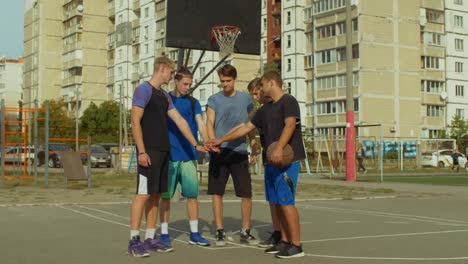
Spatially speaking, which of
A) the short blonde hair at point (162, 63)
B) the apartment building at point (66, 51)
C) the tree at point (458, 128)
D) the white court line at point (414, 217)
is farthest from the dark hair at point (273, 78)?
the apartment building at point (66, 51)

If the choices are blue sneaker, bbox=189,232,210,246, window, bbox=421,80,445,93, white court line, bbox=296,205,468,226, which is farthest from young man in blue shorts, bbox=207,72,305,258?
window, bbox=421,80,445,93

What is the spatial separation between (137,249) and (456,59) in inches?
2746

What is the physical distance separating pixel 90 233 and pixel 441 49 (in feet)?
218

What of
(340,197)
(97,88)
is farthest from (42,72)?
(340,197)

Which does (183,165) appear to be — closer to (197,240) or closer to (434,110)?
(197,240)

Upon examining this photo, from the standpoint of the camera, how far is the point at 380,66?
65.2 m

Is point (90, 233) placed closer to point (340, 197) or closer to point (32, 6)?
point (340, 197)

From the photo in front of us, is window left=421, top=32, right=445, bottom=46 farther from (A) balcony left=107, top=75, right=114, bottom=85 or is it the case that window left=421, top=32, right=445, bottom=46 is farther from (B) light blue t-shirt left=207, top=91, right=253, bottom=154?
(B) light blue t-shirt left=207, top=91, right=253, bottom=154

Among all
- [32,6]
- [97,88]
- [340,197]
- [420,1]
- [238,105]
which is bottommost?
[340,197]

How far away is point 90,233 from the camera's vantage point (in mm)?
9492

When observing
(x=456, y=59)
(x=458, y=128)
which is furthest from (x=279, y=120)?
(x=456, y=59)

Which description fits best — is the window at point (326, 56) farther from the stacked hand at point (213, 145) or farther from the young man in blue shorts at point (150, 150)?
the young man in blue shorts at point (150, 150)

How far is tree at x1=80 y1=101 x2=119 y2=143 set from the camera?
78.6 meters

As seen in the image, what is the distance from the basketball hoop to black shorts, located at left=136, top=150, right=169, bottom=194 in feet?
23.9
